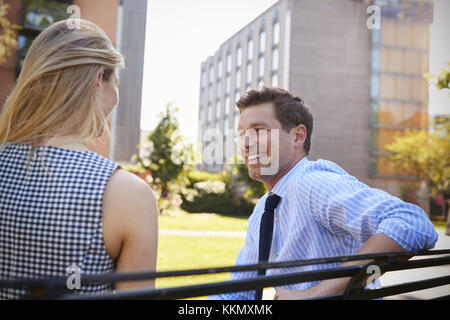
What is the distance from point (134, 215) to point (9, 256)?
381 mm

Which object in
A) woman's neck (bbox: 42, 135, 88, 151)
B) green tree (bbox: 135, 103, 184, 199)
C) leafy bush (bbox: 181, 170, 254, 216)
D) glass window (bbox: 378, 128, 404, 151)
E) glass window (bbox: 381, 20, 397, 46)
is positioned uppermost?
glass window (bbox: 381, 20, 397, 46)

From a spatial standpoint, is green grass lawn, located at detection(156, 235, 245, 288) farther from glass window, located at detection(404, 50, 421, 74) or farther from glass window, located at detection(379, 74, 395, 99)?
glass window, located at detection(404, 50, 421, 74)

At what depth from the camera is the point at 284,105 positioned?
2.51 meters

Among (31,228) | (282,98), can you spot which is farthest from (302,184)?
(31,228)

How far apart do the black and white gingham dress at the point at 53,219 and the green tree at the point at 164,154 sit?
71.7 feet

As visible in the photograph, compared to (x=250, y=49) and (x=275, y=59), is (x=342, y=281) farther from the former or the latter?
(x=250, y=49)

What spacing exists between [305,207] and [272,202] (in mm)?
265

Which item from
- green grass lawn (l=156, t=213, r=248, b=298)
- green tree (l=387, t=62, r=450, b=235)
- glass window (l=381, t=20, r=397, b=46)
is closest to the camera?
green grass lawn (l=156, t=213, r=248, b=298)

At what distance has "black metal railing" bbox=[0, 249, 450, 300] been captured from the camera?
711 mm

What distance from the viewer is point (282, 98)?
2533 millimetres

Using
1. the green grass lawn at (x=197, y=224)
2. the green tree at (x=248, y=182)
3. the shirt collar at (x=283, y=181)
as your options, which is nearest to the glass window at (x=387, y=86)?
the green tree at (x=248, y=182)

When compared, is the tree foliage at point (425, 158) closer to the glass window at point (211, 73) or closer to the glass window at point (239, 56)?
the glass window at point (239, 56)

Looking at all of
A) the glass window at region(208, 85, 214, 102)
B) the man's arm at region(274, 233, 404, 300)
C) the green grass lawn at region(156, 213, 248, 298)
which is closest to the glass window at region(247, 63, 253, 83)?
the glass window at region(208, 85, 214, 102)
